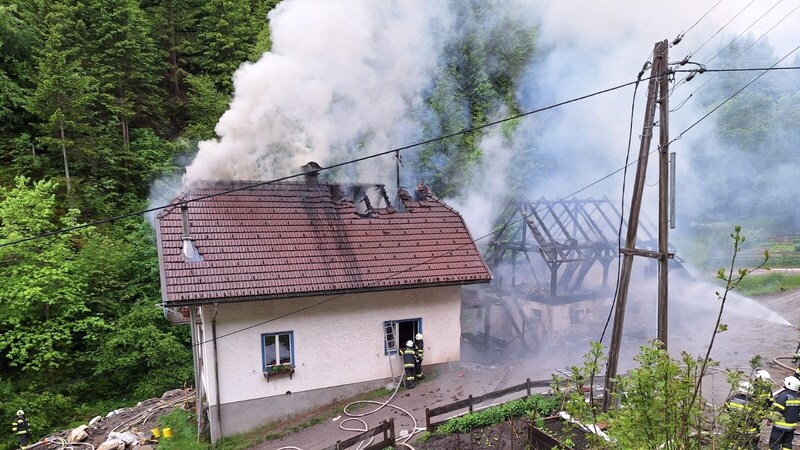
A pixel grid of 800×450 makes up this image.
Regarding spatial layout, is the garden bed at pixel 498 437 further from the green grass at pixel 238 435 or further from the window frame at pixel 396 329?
the window frame at pixel 396 329

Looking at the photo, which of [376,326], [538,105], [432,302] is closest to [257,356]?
[376,326]

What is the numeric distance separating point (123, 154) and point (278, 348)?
50.0ft

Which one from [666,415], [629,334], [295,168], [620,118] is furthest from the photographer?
[620,118]

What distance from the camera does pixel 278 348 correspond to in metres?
10.7

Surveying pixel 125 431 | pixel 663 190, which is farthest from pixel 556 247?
pixel 125 431

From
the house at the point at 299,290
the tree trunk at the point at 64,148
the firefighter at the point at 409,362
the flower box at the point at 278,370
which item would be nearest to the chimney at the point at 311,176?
the house at the point at 299,290

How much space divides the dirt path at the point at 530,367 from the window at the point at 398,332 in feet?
3.65

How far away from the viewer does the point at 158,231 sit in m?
10.6

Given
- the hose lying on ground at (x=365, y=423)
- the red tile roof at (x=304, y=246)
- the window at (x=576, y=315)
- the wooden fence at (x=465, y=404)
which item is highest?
the red tile roof at (x=304, y=246)

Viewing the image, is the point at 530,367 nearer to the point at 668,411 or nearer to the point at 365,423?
the point at 365,423

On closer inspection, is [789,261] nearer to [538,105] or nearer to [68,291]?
[538,105]

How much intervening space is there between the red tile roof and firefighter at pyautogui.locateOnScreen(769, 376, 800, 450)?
6497 millimetres

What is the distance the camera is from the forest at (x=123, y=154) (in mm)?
14594

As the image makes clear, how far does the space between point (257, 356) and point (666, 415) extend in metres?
8.88
